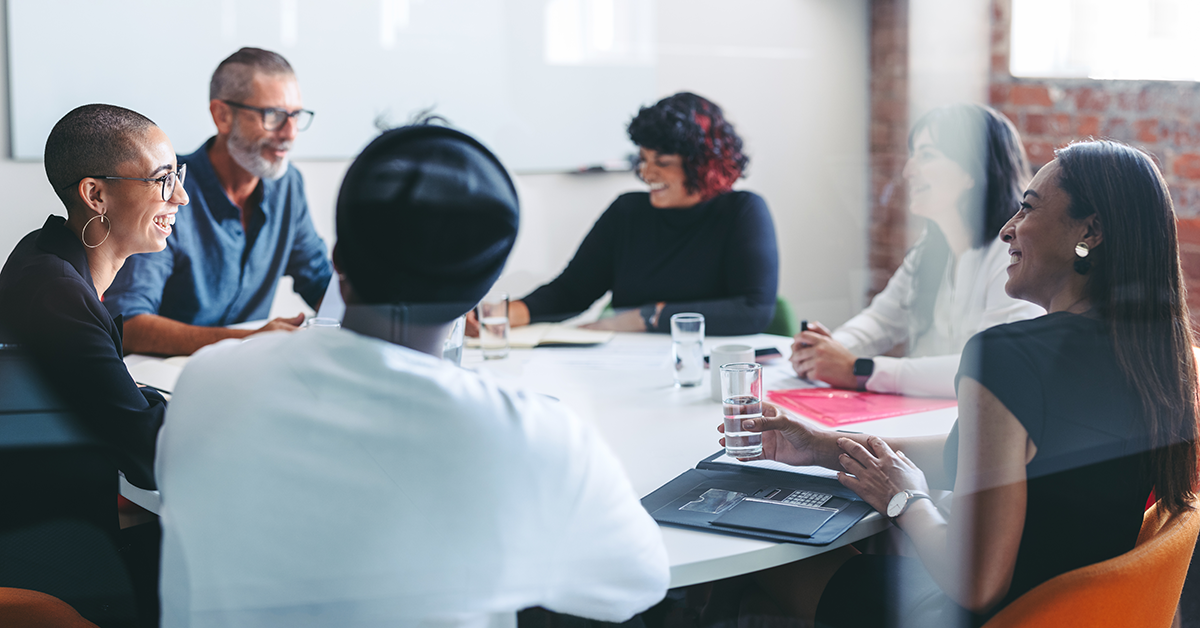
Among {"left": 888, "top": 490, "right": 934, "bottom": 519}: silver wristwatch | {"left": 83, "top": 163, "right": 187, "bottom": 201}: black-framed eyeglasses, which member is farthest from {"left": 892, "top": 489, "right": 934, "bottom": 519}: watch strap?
{"left": 83, "top": 163, "right": 187, "bottom": 201}: black-framed eyeglasses

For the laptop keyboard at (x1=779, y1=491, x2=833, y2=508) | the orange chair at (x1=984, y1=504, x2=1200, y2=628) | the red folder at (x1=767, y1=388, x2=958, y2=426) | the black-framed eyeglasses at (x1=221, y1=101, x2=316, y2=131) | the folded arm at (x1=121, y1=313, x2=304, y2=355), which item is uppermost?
the black-framed eyeglasses at (x1=221, y1=101, x2=316, y2=131)

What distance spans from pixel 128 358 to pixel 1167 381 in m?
1.38

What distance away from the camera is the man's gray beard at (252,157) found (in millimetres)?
1916

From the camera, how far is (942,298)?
2.13 meters

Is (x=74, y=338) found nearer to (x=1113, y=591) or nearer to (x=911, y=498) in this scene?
(x=911, y=498)

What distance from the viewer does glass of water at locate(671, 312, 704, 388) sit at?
178cm

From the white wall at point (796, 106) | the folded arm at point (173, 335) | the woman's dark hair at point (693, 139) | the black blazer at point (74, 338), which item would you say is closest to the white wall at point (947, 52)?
the white wall at point (796, 106)

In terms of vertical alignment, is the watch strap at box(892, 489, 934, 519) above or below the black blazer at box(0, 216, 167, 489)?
below

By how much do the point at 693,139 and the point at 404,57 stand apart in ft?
3.71

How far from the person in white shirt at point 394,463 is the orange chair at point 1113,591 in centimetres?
50

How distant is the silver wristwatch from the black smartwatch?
0.58 metres

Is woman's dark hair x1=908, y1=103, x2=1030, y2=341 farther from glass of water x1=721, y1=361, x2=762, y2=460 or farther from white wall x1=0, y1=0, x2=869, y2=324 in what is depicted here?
white wall x1=0, y1=0, x2=869, y2=324

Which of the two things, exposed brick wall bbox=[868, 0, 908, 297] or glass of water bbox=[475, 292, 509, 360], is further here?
→ exposed brick wall bbox=[868, 0, 908, 297]

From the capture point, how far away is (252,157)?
6.45 feet
